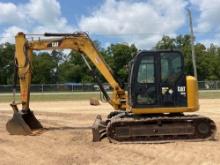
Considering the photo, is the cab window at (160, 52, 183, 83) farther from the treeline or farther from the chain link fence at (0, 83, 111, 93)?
the treeline

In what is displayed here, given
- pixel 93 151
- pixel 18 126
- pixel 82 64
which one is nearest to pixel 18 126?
pixel 18 126

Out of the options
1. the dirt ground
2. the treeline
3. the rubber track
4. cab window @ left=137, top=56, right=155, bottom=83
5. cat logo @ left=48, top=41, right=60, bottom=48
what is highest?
the treeline

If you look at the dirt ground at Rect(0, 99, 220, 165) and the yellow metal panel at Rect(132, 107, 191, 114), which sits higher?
the yellow metal panel at Rect(132, 107, 191, 114)

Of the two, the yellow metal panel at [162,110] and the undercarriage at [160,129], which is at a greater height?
the yellow metal panel at [162,110]

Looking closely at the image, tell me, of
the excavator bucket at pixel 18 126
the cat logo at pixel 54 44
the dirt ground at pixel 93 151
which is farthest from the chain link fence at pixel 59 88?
the dirt ground at pixel 93 151

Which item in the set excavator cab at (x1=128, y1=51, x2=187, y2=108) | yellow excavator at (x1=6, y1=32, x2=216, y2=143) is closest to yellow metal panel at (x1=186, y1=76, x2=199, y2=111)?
yellow excavator at (x1=6, y1=32, x2=216, y2=143)

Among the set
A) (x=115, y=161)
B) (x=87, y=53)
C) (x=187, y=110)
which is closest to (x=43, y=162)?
(x=115, y=161)

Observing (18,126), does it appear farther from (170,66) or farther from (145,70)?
(170,66)

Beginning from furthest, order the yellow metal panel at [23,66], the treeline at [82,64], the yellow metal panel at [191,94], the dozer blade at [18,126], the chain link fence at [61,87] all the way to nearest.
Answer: the treeline at [82,64] → the chain link fence at [61,87] → the yellow metal panel at [23,66] → the dozer blade at [18,126] → the yellow metal panel at [191,94]

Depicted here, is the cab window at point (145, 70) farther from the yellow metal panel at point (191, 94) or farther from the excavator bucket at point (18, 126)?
the excavator bucket at point (18, 126)

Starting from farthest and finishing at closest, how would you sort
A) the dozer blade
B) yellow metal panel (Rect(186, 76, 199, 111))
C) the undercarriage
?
1. the dozer blade
2. yellow metal panel (Rect(186, 76, 199, 111))
3. the undercarriage

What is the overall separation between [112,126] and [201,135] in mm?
2676

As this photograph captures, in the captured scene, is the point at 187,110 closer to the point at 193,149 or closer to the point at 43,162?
the point at 193,149

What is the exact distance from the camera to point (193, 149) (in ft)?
46.7
